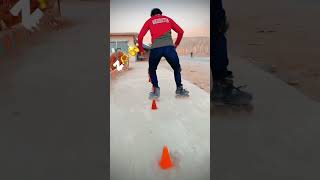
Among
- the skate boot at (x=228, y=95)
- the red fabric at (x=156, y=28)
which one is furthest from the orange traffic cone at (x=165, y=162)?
the red fabric at (x=156, y=28)

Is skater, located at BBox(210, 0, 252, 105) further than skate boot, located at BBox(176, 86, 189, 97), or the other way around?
skate boot, located at BBox(176, 86, 189, 97)

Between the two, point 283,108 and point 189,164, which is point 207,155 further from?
point 283,108

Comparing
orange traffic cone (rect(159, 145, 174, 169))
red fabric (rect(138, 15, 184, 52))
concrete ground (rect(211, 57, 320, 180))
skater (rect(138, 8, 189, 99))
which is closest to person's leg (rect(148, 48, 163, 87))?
skater (rect(138, 8, 189, 99))

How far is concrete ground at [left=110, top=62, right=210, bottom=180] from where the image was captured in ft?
7.92

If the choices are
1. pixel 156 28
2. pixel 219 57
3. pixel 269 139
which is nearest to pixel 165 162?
pixel 269 139

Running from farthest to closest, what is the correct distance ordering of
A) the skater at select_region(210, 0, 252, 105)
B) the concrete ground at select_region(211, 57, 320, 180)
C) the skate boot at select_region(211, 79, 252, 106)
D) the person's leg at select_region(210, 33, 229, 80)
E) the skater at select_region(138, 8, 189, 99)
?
the person's leg at select_region(210, 33, 229, 80)
the skater at select_region(138, 8, 189, 99)
the skater at select_region(210, 0, 252, 105)
the skate boot at select_region(211, 79, 252, 106)
the concrete ground at select_region(211, 57, 320, 180)

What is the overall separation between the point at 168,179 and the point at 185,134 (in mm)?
1002

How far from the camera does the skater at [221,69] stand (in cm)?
441

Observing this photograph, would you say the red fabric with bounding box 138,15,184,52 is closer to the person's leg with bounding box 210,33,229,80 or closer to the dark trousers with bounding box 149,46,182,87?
the dark trousers with bounding box 149,46,182,87

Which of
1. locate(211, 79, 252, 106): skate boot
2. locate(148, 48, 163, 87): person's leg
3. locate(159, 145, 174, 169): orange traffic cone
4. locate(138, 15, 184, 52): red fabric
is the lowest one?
locate(159, 145, 174, 169): orange traffic cone

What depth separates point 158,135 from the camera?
3.22 metres

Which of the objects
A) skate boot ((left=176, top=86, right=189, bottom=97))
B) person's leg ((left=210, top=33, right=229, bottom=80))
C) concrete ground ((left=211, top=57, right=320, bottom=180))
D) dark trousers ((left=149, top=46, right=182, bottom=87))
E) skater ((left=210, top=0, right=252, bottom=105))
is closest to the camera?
concrete ground ((left=211, top=57, right=320, bottom=180))

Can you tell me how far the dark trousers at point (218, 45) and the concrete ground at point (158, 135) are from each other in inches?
17.7

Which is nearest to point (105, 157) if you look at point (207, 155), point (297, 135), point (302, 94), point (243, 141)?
point (207, 155)
